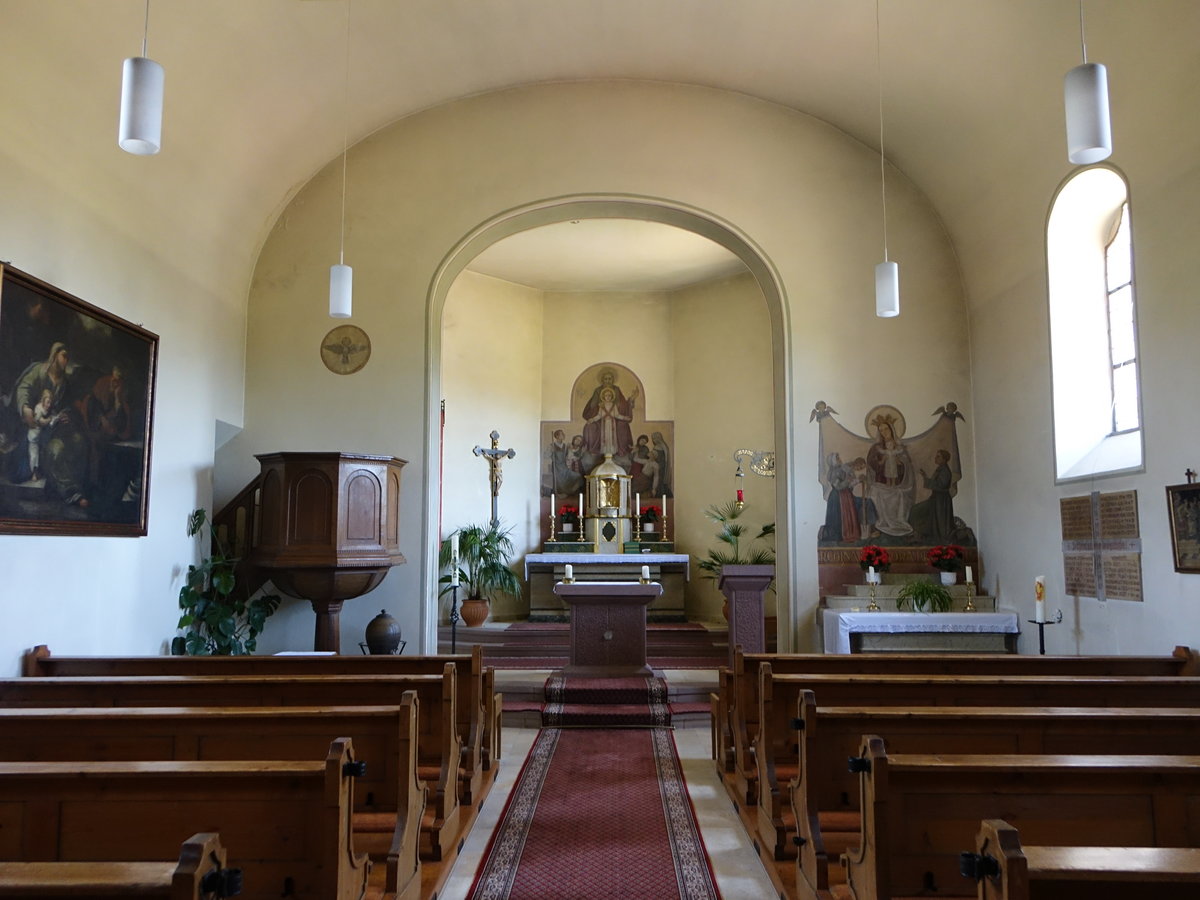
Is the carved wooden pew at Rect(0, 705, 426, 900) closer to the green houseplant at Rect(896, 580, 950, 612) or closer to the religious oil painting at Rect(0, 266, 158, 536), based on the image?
the religious oil painting at Rect(0, 266, 158, 536)

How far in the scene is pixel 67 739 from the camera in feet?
11.4

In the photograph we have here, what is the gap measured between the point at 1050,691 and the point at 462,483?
953cm

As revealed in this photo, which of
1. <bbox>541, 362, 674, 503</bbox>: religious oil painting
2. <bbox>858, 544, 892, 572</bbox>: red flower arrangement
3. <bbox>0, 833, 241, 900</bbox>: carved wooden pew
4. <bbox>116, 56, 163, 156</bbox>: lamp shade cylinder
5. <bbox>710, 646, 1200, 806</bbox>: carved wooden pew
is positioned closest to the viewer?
<bbox>0, 833, 241, 900</bbox>: carved wooden pew

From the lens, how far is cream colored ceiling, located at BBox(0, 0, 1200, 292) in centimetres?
544

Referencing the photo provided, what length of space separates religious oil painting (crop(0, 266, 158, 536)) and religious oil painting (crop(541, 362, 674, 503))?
7.82 m

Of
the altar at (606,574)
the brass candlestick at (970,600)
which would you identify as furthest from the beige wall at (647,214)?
the altar at (606,574)

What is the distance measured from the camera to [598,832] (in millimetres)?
4598

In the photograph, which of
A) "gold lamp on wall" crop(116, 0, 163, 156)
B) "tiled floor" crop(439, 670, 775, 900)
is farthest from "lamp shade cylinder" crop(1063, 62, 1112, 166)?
"gold lamp on wall" crop(116, 0, 163, 156)

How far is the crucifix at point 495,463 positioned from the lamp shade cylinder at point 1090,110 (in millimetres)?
8891

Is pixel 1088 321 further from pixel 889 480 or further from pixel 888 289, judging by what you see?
pixel 889 480

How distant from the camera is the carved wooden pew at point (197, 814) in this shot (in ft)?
8.37

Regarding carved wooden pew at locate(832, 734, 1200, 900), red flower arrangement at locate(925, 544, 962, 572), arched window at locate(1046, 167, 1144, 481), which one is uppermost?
arched window at locate(1046, 167, 1144, 481)

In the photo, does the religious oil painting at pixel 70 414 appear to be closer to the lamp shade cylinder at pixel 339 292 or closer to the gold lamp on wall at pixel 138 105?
the lamp shade cylinder at pixel 339 292

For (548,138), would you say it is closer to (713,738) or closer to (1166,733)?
(713,738)
